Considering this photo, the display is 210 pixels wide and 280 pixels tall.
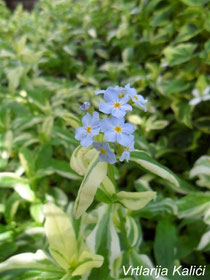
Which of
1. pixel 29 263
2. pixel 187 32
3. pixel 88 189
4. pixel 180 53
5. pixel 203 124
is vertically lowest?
pixel 29 263

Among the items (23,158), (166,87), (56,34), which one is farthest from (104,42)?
Result: (23,158)

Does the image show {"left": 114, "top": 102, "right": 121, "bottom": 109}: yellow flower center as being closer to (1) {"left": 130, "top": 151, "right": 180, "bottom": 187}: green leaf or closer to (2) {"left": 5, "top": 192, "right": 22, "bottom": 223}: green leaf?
(1) {"left": 130, "top": 151, "right": 180, "bottom": 187}: green leaf

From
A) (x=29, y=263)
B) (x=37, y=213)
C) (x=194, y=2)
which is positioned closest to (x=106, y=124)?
(x=29, y=263)

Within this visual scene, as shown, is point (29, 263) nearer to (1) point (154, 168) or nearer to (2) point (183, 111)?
(1) point (154, 168)

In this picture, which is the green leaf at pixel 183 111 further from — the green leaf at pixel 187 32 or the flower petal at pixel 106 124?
the flower petal at pixel 106 124

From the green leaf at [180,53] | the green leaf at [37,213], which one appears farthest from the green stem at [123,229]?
the green leaf at [180,53]

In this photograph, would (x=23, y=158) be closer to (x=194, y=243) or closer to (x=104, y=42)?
(x=194, y=243)

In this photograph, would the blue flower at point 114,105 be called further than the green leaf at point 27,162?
No

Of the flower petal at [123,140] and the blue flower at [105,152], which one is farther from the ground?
the flower petal at [123,140]
